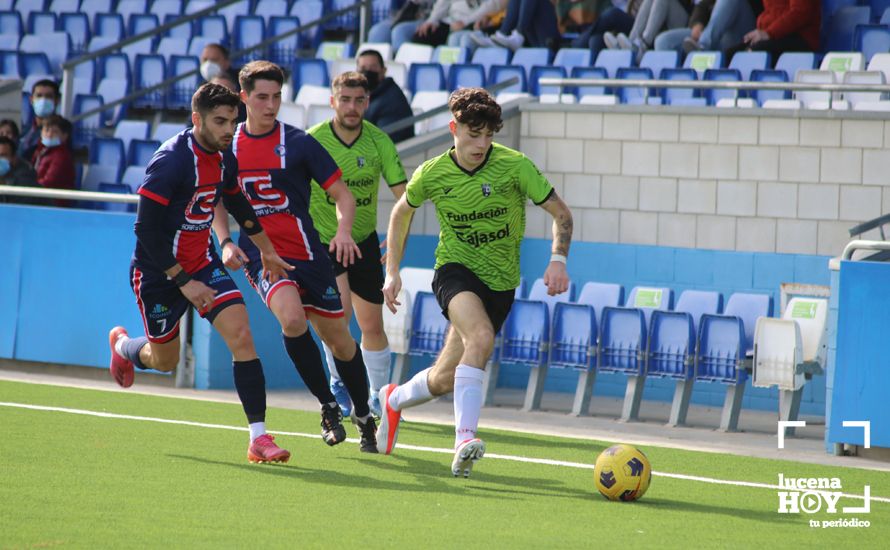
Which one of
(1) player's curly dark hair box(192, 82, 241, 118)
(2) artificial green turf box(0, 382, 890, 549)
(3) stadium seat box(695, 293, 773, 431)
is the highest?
(1) player's curly dark hair box(192, 82, 241, 118)

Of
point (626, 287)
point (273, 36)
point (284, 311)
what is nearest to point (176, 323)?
point (284, 311)

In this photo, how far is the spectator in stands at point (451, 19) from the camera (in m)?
17.8

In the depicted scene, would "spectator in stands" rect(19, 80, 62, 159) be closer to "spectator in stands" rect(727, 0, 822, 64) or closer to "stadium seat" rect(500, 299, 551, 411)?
"stadium seat" rect(500, 299, 551, 411)

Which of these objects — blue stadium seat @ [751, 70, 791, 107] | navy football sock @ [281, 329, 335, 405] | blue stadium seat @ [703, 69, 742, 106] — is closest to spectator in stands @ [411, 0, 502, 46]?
blue stadium seat @ [703, 69, 742, 106]

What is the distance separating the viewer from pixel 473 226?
27.9ft

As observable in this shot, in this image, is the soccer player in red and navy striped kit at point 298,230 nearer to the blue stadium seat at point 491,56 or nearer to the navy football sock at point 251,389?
the navy football sock at point 251,389

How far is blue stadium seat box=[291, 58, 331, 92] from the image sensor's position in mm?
17438

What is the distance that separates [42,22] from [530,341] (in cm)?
1191

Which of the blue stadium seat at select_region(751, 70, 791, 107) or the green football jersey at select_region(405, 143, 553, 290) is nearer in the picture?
the green football jersey at select_region(405, 143, 553, 290)

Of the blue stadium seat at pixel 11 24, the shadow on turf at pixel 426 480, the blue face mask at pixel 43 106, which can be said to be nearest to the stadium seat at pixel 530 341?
the shadow on turf at pixel 426 480

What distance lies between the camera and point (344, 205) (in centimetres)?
888

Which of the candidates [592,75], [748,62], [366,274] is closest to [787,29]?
[748,62]

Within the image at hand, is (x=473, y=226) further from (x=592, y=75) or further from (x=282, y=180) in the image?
(x=592, y=75)

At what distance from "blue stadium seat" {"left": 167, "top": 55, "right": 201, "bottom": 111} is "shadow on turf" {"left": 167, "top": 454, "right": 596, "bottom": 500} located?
10.1 metres
